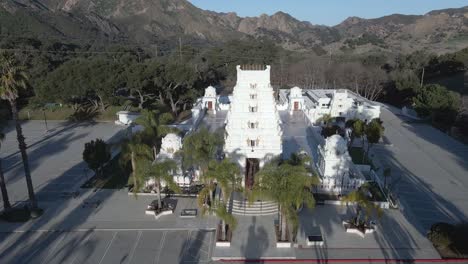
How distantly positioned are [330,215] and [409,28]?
195 meters

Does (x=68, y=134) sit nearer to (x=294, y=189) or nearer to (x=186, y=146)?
(x=186, y=146)

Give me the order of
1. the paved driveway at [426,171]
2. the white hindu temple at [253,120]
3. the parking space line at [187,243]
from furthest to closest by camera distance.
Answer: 1. the white hindu temple at [253,120]
2. the paved driveway at [426,171]
3. the parking space line at [187,243]

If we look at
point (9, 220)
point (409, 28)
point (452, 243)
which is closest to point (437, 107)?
point (452, 243)

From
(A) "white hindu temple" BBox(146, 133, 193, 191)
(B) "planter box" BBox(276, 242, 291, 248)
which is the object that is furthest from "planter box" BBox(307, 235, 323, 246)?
(A) "white hindu temple" BBox(146, 133, 193, 191)

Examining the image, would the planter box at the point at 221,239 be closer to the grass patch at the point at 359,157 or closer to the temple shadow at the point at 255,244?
the temple shadow at the point at 255,244

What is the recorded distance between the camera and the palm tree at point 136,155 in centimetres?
2509

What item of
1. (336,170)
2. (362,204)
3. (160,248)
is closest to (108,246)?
(160,248)

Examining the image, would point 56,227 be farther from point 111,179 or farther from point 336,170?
point 336,170

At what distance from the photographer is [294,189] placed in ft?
67.4

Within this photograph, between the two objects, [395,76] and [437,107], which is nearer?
[437,107]

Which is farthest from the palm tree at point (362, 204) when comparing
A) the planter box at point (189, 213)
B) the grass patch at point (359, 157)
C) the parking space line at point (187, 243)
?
the grass patch at point (359, 157)

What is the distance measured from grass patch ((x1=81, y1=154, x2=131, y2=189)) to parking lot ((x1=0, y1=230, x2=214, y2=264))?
23.4 feet

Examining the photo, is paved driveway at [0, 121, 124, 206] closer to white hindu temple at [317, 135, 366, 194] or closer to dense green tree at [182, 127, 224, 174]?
dense green tree at [182, 127, 224, 174]

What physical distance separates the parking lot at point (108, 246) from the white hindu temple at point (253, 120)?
7870 mm
